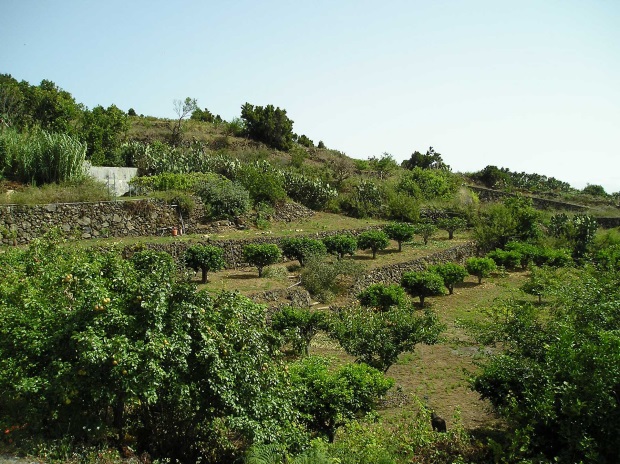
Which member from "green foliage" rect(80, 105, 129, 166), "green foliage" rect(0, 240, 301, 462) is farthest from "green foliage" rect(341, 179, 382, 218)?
"green foliage" rect(0, 240, 301, 462)

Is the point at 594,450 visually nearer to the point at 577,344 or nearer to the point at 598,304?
the point at 577,344

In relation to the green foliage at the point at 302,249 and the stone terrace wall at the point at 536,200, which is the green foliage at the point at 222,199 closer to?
the green foliage at the point at 302,249

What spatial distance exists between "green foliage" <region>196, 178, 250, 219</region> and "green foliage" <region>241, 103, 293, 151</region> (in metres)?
19.8

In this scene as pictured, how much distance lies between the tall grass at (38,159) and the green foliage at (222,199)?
5653 millimetres

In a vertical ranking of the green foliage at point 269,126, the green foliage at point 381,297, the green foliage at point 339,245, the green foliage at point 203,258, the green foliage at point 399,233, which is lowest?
the green foliage at point 381,297

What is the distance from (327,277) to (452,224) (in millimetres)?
13939

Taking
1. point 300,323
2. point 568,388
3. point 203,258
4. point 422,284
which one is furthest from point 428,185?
point 568,388

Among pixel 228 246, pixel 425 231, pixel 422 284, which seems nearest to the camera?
pixel 422 284

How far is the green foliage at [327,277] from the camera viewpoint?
753 inches

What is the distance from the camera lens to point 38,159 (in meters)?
21.9

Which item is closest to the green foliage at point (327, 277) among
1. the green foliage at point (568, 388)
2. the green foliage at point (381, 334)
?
the green foliage at point (381, 334)

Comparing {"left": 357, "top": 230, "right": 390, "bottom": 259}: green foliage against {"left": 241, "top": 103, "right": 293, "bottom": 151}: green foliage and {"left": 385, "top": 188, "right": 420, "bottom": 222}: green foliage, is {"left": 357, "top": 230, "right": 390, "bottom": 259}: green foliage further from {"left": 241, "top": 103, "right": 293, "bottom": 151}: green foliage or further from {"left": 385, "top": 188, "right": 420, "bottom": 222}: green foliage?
{"left": 241, "top": 103, "right": 293, "bottom": 151}: green foliage

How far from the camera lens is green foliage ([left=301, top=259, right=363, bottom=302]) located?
19.1 meters

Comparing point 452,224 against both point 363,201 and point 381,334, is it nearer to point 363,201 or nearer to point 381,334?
point 363,201
